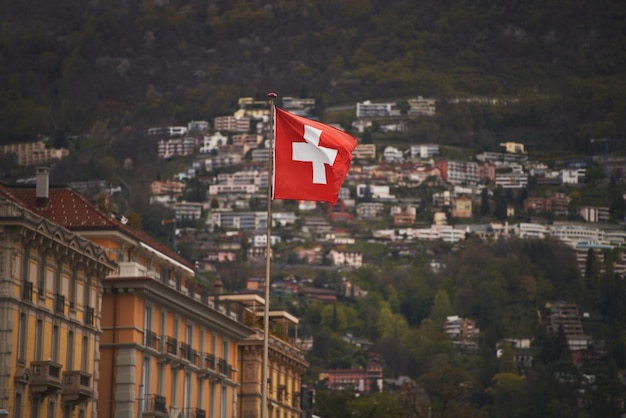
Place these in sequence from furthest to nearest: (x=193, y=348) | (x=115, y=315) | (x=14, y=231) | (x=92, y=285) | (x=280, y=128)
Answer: (x=193, y=348) → (x=115, y=315) → (x=92, y=285) → (x=14, y=231) → (x=280, y=128)

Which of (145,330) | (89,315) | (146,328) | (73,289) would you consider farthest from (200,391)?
(73,289)

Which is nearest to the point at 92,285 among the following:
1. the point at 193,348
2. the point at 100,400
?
the point at 100,400

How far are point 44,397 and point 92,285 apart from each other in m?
7.81

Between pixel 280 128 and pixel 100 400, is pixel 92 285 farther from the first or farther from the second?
pixel 280 128

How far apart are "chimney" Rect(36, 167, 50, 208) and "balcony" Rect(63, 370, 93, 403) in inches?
404

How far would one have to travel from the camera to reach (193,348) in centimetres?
9456

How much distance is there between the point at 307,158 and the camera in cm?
5834

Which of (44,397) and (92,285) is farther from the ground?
(92,285)

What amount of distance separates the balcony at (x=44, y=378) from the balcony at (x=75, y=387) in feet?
4.91

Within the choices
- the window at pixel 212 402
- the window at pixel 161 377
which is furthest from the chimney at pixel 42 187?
the window at pixel 212 402

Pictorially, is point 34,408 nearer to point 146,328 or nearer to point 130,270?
point 130,270

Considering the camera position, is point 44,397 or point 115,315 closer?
point 44,397

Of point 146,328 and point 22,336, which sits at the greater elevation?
point 146,328

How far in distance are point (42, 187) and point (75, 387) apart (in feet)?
41.2
